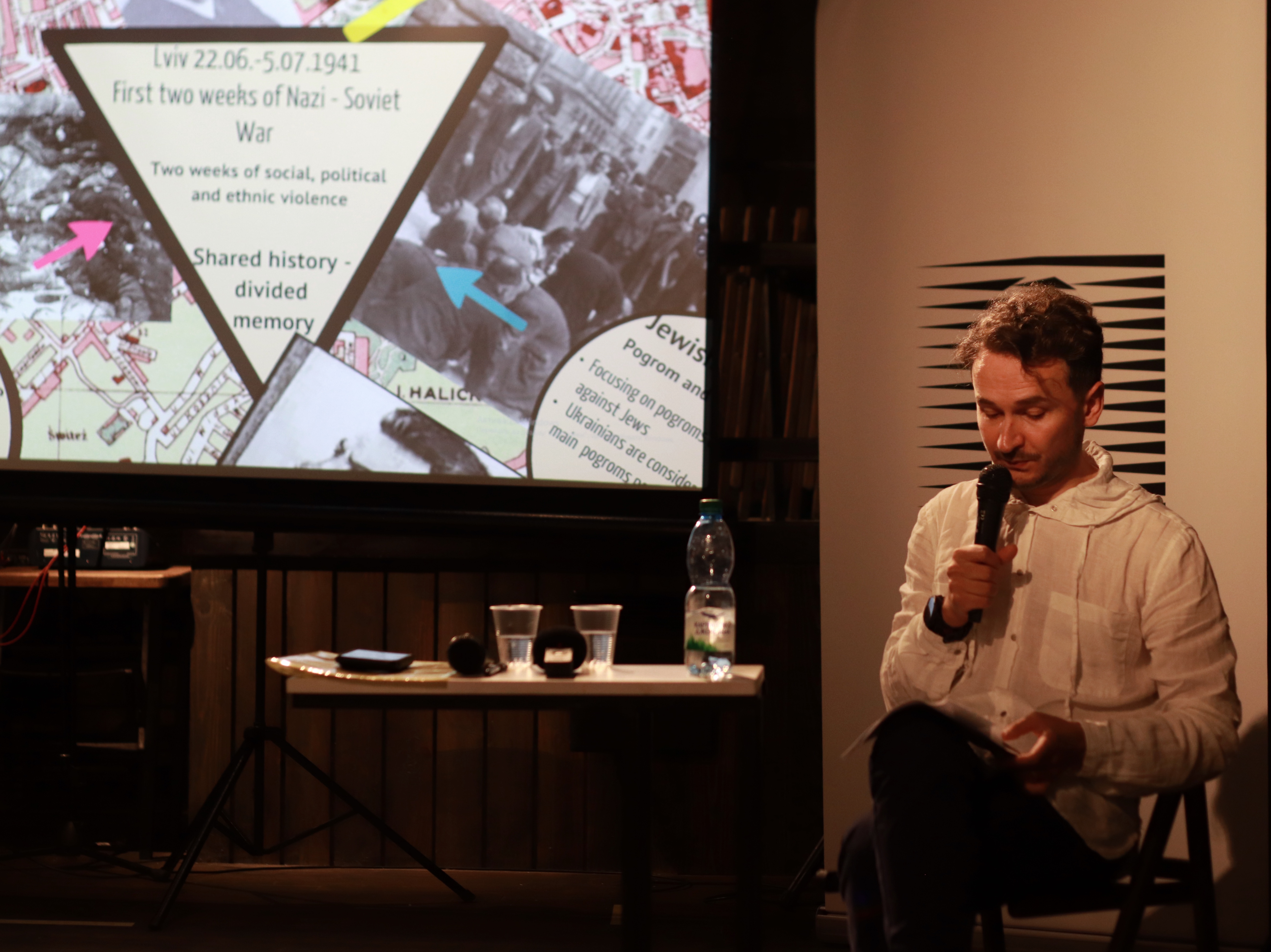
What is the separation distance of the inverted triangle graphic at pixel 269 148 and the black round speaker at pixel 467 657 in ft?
4.10

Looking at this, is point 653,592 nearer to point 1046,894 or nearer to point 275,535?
point 275,535

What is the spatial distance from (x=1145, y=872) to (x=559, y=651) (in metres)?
0.85

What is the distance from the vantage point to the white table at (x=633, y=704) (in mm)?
1612

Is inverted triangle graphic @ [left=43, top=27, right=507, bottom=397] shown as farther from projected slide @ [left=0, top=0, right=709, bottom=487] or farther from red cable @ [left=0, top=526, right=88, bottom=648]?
red cable @ [left=0, top=526, right=88, bottom=648]

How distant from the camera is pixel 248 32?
269 cm


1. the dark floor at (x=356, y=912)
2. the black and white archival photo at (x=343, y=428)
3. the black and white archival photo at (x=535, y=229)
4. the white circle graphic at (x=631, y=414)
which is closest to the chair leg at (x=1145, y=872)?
the dark floor at (x=356, y=912)

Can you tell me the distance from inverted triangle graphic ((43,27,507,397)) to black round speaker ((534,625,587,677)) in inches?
50.6

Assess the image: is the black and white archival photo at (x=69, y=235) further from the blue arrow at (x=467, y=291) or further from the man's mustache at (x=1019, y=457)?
the man's mustache at (x=1019, y=457)

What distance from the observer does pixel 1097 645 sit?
5.72 ft

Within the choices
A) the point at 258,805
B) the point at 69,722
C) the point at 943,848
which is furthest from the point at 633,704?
the point at 69,722

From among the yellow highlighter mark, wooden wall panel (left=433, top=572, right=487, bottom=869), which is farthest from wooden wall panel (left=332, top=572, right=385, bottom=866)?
the yellow highlighter mark

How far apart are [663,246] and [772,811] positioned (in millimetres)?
1459

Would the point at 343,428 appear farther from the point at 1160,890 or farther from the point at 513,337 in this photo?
the point at 1160,890

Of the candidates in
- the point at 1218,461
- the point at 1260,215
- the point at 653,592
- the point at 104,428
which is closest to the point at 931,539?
the point at 1218,461
